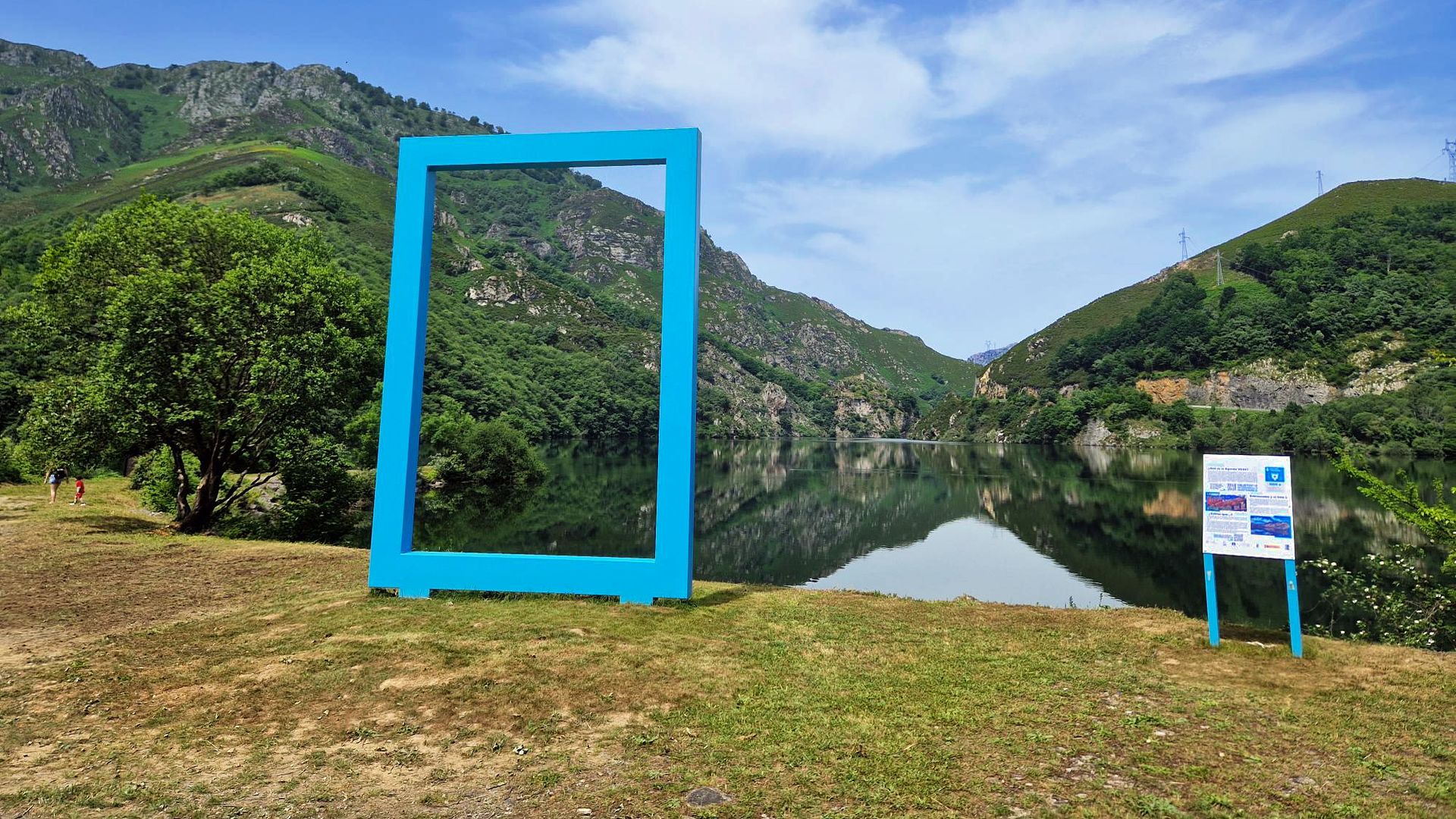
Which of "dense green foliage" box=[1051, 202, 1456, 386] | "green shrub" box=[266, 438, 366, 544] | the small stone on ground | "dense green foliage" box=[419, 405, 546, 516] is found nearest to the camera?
the small stone on ground

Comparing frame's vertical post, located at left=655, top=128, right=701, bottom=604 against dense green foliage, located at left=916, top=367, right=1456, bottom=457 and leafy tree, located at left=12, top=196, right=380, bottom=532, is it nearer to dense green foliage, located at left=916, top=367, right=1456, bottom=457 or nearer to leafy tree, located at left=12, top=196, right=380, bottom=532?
leafy tree, located at left=12, top=196, right=380, bottom=532

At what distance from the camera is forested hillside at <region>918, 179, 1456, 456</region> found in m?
95.6

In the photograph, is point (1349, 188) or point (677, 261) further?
point (1349, 188)

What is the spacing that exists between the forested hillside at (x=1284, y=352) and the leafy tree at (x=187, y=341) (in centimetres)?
9995

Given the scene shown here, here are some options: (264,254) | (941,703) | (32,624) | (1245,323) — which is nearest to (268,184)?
(264,254)

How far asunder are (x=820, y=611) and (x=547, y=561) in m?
4.39

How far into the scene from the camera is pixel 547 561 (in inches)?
440

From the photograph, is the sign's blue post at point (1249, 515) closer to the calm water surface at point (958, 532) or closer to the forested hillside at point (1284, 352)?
the calm water surface at point (958, 532)

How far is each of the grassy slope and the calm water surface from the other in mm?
113487

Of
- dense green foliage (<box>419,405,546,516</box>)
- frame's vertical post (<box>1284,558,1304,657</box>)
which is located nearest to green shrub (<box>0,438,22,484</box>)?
dense green foliage (<box>419,405,546,516</box>)

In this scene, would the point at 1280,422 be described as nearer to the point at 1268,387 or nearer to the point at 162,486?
the point at 1268,387

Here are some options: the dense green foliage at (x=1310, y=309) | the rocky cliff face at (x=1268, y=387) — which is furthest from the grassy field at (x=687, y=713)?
the dense green foliage at (x=1310, y=309)

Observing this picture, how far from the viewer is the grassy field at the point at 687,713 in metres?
Result: 5.32

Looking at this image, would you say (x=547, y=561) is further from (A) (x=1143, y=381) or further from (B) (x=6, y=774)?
(A) (x=1143, y=381)
